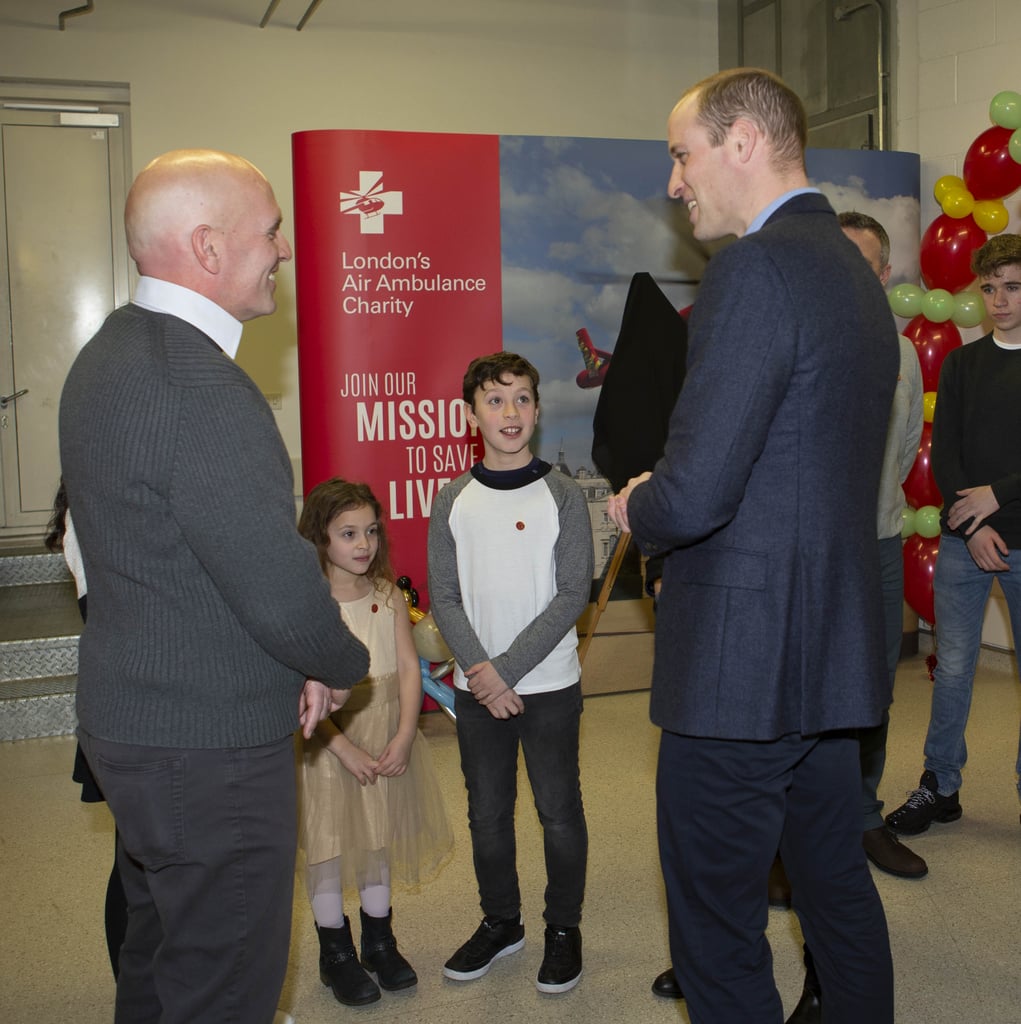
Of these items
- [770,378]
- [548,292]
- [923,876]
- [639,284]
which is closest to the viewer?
[770,378]

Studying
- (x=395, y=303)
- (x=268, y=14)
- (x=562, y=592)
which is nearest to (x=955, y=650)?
(x=562, y=592)

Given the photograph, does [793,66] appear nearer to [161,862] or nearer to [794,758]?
[794,758]

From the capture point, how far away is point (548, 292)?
Answer: 182 inches

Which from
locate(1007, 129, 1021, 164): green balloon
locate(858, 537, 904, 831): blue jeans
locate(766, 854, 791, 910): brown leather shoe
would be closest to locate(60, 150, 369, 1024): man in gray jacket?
locate(766, 854, 791, 910): brown leather shoe

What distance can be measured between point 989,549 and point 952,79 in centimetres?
312

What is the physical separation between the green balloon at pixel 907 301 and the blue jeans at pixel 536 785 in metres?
3.04

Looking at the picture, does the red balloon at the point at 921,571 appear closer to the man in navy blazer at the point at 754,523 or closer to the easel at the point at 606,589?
the easel at the point at 606,589

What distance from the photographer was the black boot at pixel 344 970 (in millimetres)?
2381

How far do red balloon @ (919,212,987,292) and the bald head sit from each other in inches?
152

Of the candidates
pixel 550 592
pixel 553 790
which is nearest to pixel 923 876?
pixel 553 790

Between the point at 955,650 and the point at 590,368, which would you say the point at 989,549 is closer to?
the point at 955,650

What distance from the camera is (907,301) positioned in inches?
186

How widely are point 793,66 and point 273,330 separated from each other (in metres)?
3.27

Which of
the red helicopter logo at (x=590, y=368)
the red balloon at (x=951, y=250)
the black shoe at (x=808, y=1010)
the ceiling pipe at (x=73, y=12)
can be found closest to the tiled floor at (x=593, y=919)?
the black shoe at (x=808, y=1010)
